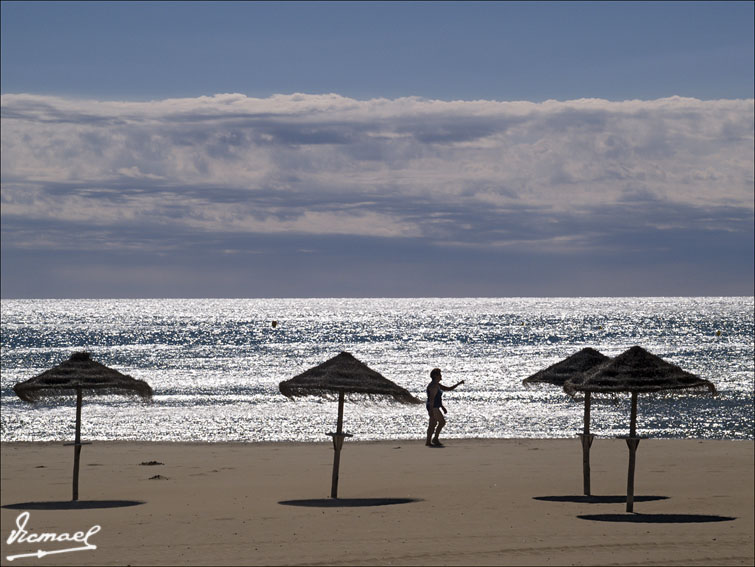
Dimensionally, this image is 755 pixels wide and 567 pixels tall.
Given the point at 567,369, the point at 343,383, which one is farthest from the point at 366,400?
the point at 567,369

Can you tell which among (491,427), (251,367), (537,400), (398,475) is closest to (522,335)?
(251,367)

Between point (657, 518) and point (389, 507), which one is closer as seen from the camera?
point (657, 518)

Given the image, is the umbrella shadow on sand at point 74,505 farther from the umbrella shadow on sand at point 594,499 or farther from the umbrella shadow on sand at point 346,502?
the umbrella shadow on sand at point 594,499

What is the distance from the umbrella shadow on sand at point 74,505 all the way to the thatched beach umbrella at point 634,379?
7.34 meters

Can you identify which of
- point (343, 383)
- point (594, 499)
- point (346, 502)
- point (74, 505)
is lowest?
point (74, 505)

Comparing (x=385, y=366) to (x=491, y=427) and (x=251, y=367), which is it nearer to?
(x=251, y=367)

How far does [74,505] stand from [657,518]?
8.99 meters

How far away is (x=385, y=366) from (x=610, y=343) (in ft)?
143

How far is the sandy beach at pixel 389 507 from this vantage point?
11.2 m

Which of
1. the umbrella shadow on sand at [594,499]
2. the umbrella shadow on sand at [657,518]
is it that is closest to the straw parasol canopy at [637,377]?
the umbrella shadow on sand at [657,518]

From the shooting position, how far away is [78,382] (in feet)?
47.9

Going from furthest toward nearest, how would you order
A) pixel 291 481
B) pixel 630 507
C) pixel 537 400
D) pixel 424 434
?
pixel 537 400
pixel 424 434
pixel 291 481
pixel 630 507

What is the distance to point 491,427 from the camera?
35.0m
